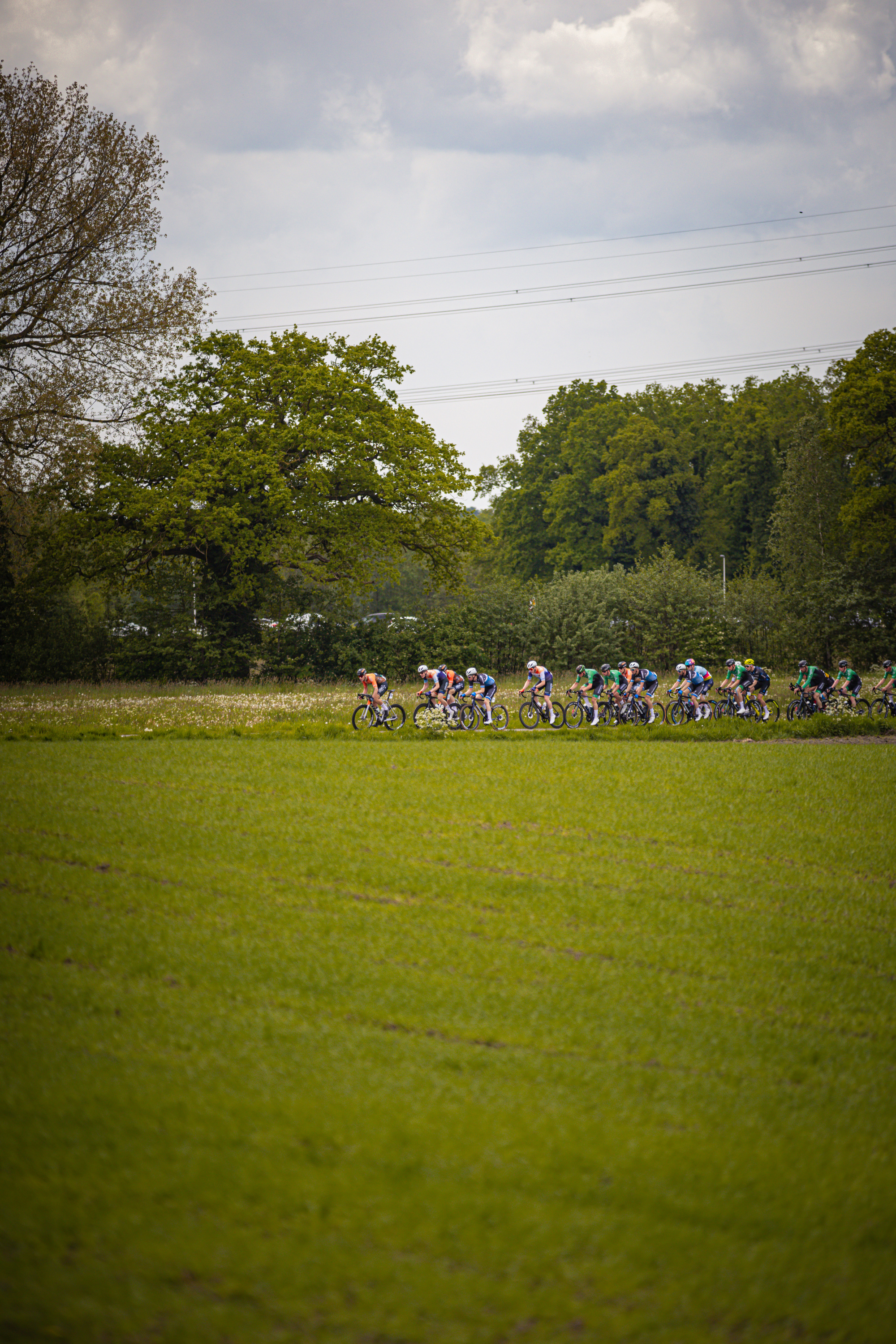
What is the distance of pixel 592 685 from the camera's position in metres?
19.5

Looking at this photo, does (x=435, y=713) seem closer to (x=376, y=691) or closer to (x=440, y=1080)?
(x=376, y=691)

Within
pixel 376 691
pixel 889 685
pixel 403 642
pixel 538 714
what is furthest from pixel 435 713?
pixel 403 642

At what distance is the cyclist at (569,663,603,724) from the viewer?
761 inches

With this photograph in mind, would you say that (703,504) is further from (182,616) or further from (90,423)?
(90,423)

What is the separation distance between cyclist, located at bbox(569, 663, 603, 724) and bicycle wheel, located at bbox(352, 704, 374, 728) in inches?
173

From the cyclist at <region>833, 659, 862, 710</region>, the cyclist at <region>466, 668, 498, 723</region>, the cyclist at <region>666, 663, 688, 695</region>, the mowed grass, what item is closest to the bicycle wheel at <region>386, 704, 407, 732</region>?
the cyclist at <region>466, 668, 498, 723</region>

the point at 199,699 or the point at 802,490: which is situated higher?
the point at 802,490

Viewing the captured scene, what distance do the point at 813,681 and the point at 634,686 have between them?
4488 millimetres

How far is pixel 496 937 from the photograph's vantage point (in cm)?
732

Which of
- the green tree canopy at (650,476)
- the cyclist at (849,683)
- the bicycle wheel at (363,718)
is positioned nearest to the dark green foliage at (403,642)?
the bicycle wheel at (363,718)

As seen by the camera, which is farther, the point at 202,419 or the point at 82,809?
the point at 202,419

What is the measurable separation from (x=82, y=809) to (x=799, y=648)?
30.4 m

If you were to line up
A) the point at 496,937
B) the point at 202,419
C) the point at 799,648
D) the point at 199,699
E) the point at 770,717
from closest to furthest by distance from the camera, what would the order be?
the point at 496,937
the point at 770,717
the point at 199,699
the point at 202,419
the point at 799,648

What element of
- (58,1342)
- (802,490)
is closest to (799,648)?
(802,490)
